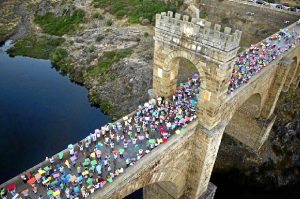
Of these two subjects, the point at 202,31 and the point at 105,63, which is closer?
the point at 202,31

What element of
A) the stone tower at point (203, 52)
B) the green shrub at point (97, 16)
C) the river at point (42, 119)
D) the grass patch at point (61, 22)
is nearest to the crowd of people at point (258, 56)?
the stone tower at point (203, 52)

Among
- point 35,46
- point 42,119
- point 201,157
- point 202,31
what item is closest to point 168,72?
point 202,31

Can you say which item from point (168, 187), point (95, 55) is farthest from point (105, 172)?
point (95, 55)

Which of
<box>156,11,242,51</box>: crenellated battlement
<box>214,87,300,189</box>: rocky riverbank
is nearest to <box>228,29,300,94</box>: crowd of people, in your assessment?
<box>156,11,242,51</box>: crenellated battlement

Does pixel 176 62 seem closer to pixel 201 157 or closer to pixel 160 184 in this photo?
pixel 201 157

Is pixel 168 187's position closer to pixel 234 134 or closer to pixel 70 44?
pixel 234 134

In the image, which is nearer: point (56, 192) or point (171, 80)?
point (56, 192)

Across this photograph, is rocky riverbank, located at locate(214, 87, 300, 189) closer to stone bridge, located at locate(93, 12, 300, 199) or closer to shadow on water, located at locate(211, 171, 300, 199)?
shadow on water, located at locate(211, 171, 300, 199)

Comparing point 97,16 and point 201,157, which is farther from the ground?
point 201,157
